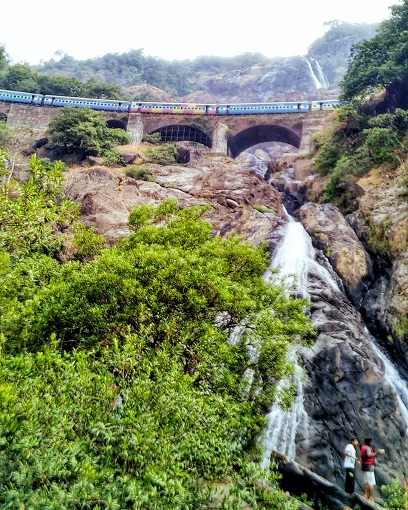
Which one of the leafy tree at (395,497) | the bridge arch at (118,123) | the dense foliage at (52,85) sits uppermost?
the dense foliage at (52,85)

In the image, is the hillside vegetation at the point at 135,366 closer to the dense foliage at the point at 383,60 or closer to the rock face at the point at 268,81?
the dense foliage at the point at 383,60

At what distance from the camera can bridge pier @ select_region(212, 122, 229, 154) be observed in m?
42.6

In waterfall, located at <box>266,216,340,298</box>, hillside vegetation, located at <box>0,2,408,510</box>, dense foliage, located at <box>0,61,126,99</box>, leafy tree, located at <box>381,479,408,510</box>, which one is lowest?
leafy tree, located at <box>381,479,408,510</box>

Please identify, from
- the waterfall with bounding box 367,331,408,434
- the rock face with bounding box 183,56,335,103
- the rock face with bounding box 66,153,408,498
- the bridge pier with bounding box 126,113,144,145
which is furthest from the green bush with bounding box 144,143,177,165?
the rock face with bounding box 183,56,335,103

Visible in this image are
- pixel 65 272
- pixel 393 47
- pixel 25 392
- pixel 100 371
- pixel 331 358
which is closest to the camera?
pixel 25 392

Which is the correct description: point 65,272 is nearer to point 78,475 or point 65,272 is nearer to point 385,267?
point 78,475

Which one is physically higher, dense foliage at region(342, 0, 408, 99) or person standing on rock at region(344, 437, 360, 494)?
dense foliage at region(342, 0, 408, 99)

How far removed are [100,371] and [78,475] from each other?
2118 millimetres

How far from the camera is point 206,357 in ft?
27.2

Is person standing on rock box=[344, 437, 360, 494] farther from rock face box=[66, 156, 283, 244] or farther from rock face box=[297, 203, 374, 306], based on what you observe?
rock face box=[66, 156, 283, 244]

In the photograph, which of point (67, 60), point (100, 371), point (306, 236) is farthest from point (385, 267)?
point (67, 60)

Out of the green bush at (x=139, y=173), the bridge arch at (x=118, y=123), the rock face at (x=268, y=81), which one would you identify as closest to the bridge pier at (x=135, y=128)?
the bridge arch at (x=118, y=123)

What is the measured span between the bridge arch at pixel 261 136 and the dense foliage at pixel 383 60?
12.8 metres

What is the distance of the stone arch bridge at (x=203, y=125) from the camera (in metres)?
42.9
